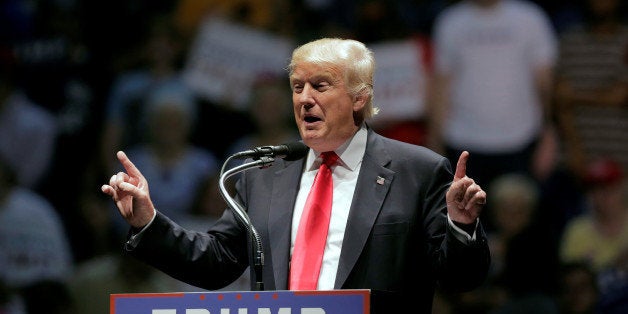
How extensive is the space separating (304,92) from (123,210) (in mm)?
582

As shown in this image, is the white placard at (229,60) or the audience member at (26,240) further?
the white placard at (229,60)

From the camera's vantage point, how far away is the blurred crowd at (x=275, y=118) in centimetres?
643

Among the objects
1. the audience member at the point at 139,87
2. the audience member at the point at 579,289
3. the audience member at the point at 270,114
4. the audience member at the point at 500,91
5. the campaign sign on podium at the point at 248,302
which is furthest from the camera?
the audience member at the point at 139,87

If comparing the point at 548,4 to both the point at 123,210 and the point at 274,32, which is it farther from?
the point at 123,210

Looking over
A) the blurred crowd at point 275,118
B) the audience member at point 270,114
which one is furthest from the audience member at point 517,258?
the audience member at point 270,114

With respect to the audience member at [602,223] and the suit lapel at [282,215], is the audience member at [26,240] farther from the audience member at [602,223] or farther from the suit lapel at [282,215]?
the suit lapel at [282,215]

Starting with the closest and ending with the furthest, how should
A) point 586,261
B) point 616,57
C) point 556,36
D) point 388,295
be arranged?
point 388,295, point 586,261, point 616,57, point 556,36

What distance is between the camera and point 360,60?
347cm

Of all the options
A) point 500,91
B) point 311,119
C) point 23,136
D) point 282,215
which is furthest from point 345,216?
point 23,136

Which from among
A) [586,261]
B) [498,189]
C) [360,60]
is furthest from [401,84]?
[360,60]

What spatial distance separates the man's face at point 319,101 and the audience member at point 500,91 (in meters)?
3.47

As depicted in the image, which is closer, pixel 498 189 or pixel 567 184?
pixel 498 189

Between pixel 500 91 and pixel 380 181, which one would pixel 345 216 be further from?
pixel 500 91

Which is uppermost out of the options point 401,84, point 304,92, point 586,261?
point 304,92
